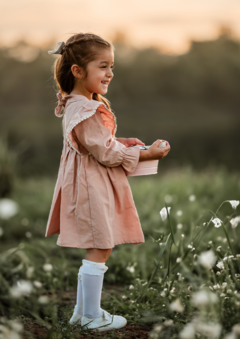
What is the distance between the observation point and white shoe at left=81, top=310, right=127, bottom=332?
203cm

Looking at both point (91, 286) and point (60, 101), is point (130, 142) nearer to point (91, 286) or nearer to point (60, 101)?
point (60, 101)

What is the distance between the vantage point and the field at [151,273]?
5.30ft

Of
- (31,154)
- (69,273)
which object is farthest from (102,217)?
(31,154)

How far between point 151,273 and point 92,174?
1236 mm

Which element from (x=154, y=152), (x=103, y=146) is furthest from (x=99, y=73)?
(x=154, y=152)

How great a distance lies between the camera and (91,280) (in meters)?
2.03

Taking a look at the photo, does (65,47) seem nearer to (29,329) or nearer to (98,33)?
(98,33)

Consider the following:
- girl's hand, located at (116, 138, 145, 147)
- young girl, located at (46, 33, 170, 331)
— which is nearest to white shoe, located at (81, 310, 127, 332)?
young girl, located at (46, 33, 170, 331)

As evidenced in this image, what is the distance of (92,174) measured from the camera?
6.73ft

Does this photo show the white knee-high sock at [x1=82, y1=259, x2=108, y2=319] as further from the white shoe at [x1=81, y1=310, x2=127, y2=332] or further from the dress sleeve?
the dress sleeve

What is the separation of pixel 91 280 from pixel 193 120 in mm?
14645

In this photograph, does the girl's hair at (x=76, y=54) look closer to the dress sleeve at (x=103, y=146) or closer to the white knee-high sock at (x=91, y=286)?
the dress sleeve at (x=103, y=146)

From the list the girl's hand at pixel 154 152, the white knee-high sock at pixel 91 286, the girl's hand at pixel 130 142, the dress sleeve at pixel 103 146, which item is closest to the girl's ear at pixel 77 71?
the dress sleeve at pixel 103 146

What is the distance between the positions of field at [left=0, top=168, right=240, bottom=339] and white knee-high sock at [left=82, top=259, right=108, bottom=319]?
0.35ft
